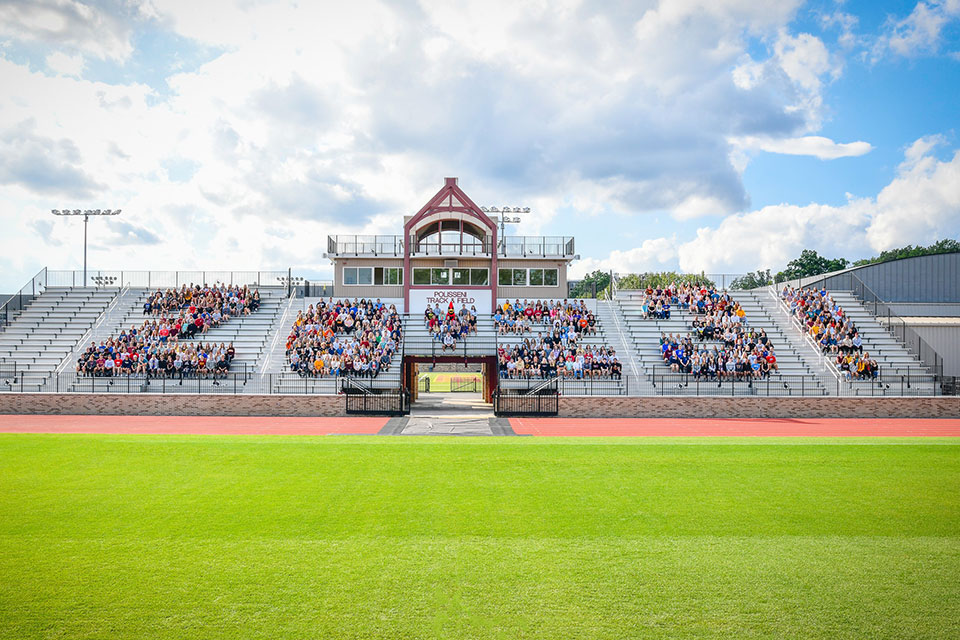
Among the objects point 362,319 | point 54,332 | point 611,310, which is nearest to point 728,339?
point 611,310

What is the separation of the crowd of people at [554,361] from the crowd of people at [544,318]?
6.14 feet

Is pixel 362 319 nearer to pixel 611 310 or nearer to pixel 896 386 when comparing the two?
pixel 611 310

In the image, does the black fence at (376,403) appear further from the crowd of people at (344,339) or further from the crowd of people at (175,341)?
the crowd of people at (175,341)

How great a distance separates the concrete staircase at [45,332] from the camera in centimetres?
2959

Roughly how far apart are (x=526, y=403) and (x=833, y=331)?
1863 cm

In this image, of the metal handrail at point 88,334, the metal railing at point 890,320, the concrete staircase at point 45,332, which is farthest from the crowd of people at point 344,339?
the metal railing at point 890,320

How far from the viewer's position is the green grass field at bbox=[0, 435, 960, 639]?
19.4 ft

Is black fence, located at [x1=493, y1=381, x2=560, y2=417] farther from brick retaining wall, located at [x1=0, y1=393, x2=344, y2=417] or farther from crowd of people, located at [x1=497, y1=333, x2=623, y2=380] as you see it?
brick retaining wall, located at [x1=0, y1=393, x2=344, y2=417]

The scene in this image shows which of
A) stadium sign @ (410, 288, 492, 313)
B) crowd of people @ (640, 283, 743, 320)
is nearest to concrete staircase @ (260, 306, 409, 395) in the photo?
stadium sign @ (410, 288, 492, 313)

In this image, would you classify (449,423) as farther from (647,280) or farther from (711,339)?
(647,280)

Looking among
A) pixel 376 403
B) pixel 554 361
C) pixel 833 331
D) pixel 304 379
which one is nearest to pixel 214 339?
pixel 304 379

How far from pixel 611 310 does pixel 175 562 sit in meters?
31.5

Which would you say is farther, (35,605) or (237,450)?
(237,450)

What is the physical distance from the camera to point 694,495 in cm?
1077
